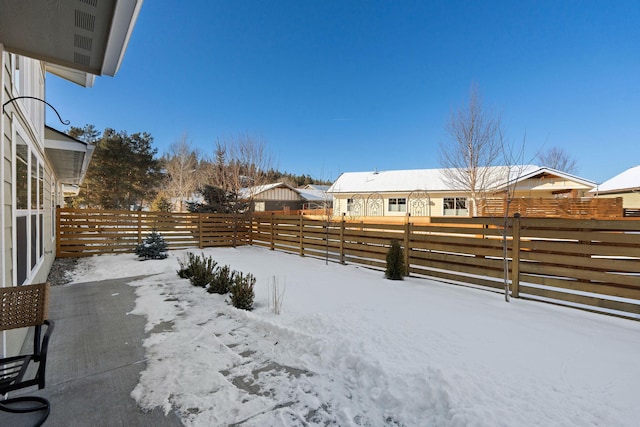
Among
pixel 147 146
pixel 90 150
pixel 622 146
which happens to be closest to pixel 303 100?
pixel 147 146

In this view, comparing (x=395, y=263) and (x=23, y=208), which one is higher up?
(x=23, y=208)

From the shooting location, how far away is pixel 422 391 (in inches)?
90.5

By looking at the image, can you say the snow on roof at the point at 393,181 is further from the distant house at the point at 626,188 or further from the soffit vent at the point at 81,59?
the soffit vent at the point at 81,59

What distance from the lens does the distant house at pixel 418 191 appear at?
57.8 ft

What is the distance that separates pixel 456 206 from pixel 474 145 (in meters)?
6.59

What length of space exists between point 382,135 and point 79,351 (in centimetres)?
2526

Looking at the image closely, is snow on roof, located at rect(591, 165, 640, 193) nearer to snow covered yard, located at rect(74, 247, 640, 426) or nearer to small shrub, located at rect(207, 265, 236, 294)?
snow covered yard, located at rect(74, 247, 640, 426)

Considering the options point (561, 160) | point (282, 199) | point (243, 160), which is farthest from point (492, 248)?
point (561, 160)

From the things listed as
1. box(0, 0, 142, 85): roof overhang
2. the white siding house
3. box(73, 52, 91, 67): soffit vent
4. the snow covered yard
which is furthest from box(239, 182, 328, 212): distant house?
box(0, 0, 142, 85): roof overhang

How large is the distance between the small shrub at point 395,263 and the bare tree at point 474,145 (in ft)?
36.3

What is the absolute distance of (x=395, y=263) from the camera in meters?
6.27

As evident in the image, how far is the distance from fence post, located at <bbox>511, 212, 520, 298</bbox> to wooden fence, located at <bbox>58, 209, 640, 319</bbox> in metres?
0.01

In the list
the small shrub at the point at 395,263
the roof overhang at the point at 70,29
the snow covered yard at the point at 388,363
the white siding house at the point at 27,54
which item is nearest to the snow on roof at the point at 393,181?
the small shrub at the point at 395,263

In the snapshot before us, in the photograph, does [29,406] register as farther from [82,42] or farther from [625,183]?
[625,183]
